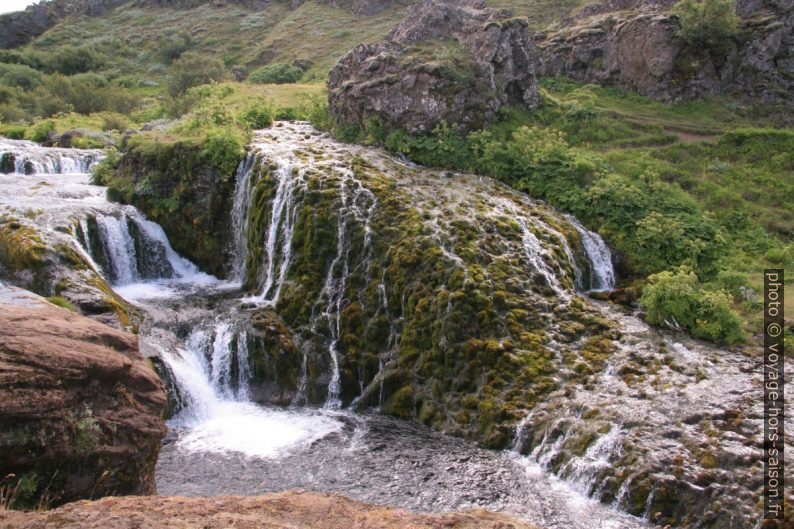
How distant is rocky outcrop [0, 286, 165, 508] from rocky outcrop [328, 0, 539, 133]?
15.2m

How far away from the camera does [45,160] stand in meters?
23.7

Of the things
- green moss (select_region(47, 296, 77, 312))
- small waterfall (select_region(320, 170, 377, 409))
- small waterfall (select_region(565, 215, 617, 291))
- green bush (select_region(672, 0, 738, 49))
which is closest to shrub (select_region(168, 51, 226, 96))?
small waterfall (select_region(320, 170, 377, 409))

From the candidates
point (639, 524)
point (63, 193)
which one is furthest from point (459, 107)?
point (639, 524)

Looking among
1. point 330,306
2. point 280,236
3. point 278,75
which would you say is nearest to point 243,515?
point 330,306

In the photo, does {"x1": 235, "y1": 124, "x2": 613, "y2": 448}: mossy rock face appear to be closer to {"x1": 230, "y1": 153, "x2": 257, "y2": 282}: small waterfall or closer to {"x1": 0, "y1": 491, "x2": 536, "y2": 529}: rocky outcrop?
{"x1": 230, "y1": 153, "x2": 257, "y2": 282}: small waterfall

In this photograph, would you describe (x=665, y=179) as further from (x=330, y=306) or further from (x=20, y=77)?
(x=20, y=77)

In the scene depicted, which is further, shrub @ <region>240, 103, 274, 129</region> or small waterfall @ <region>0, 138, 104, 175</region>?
shrub @ <region>240, 103, 274, 129</region>

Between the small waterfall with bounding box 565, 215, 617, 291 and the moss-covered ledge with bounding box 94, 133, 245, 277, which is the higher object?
the moss-covered ledge with bounding box 94, 133, 245, 277

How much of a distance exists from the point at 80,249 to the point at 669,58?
975 inches

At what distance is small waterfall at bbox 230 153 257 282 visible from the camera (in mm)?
18797

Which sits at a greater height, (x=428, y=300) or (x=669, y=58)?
(x=669, y=58)

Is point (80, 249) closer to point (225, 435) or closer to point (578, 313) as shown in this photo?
point (225, 435)

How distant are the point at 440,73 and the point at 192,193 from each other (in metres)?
10.2

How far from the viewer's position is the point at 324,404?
14109 millimetres
